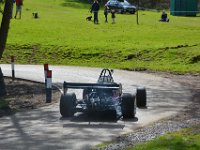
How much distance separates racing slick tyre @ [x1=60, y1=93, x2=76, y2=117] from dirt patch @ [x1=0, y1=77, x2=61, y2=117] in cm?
167

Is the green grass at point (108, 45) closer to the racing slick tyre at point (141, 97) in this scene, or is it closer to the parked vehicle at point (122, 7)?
the racing slick tyre at point (141, 97)

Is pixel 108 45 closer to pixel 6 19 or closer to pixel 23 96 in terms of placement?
pixel 6 19

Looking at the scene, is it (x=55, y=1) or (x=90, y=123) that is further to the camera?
(x=55, y=1)

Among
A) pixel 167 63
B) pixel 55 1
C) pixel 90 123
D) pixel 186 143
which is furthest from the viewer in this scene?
pixel 55 1

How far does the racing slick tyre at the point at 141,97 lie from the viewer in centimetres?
1792

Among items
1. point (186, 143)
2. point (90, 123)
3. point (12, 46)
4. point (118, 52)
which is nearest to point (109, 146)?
point (186, 143)

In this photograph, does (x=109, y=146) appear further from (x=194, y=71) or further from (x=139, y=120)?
(x=194, y=71)

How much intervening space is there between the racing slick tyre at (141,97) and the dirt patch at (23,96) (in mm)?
2776

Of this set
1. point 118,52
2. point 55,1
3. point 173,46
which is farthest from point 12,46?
point 55,1

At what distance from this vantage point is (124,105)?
52.3ft

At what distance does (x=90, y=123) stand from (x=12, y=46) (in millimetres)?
19985

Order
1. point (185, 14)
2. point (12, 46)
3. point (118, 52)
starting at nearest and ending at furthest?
point (118, 52), point (12, 46), point (185, 14)

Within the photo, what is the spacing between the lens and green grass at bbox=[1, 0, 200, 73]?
101 feet

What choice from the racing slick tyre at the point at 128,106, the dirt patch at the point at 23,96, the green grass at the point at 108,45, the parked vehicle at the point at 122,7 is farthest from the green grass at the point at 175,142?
the parked vehicle at the point at 122,7
